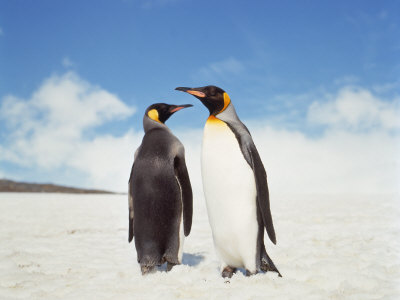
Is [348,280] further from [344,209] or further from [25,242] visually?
[344,209]

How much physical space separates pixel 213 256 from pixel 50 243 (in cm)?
237

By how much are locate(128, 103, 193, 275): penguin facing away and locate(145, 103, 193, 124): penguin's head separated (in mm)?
502

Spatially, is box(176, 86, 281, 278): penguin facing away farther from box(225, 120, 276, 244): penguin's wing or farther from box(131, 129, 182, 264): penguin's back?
box(131, 129, 182, 264): penguin's back

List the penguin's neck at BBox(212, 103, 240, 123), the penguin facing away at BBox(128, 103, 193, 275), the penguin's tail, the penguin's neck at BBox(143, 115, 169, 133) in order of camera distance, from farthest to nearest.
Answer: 1. the penguin's neck at BBox(143, 115, 169, 133)
2. the penguin facing away at BBox(128, 103, 193, 275)
3. the penguin's neck at BBox(212, 103, 240, 123)
4. the penguin's tail

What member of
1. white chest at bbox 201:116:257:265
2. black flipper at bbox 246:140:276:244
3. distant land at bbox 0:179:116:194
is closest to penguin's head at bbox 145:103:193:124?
white chest at bbox 201:116:257:265

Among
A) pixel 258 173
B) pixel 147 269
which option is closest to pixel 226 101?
Answer: pixel 258 173

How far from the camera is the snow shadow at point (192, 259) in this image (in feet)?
12.6

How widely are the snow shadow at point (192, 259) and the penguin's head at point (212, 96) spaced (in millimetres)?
1552

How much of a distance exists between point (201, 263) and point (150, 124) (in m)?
1.47

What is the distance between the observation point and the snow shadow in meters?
3.83

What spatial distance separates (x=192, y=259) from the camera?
403cm

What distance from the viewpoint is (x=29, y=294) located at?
299cm

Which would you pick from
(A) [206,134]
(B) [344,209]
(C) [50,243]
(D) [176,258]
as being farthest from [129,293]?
(B) [344,209]

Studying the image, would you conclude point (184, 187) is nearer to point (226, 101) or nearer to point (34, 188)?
point (226, 101)
